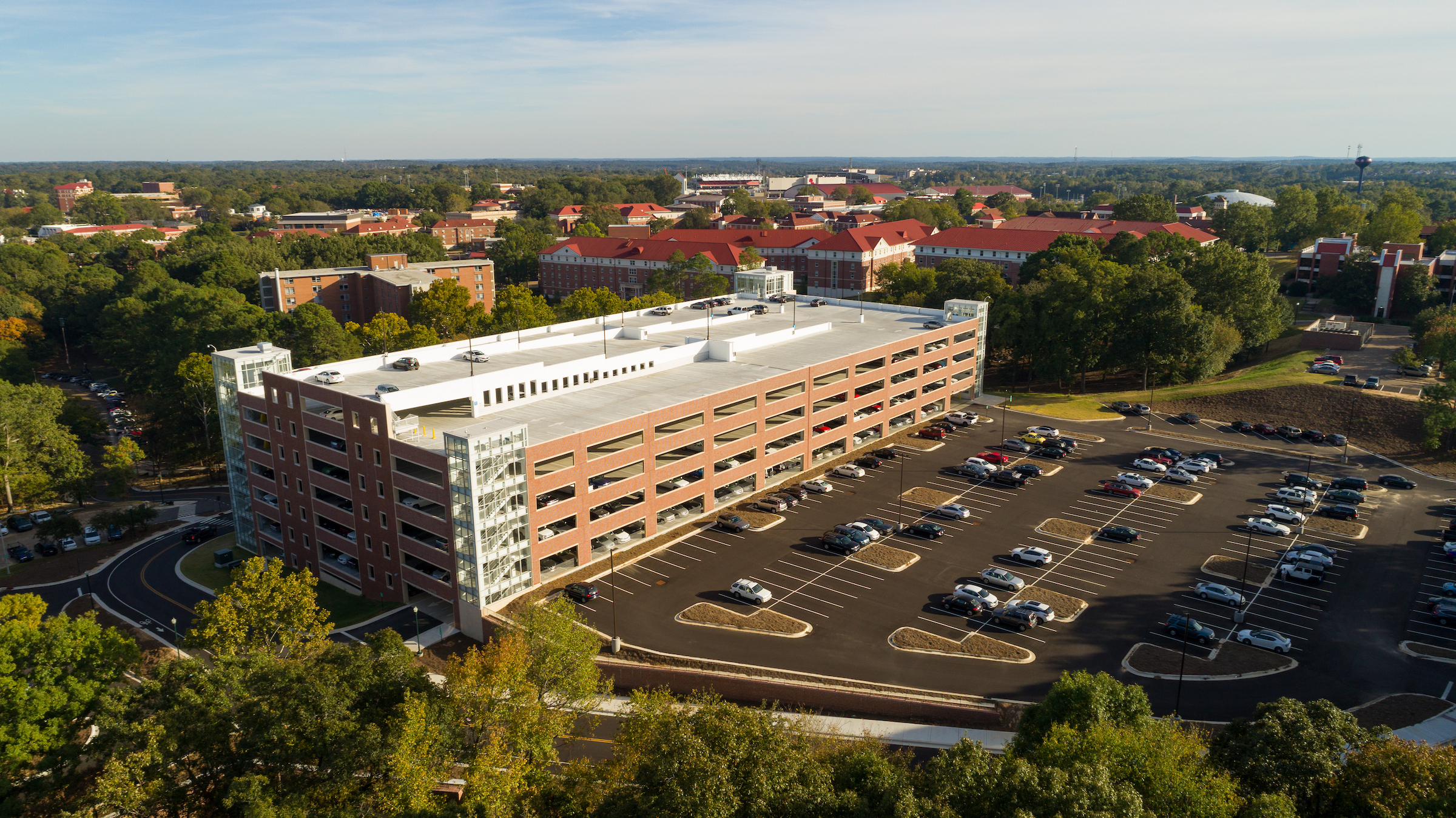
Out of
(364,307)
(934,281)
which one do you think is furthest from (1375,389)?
(364,307)

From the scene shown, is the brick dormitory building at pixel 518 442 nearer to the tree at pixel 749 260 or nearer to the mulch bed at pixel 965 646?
the mulch bed at pixel 965 646

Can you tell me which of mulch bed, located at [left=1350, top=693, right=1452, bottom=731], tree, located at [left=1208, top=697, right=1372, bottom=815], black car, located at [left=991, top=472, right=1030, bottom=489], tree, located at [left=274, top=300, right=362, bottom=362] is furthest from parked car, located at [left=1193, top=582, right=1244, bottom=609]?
tree, located at [left=274, top=300, right=362, bottom=362]

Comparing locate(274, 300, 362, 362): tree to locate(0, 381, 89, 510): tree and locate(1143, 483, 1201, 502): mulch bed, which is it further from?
locate(1143, 483, 1201, 502): mulch bed

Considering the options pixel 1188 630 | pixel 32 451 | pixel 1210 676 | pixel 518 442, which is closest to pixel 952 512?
pixel 1188 630

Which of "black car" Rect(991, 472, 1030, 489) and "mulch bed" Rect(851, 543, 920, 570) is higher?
"black car" Rect(991, 472, 1030, 489)

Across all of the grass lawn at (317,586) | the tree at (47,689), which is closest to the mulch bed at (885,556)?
the grass lawn at (317,586)

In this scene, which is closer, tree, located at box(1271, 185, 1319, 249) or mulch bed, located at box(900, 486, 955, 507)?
mulch bed, located at box(900, 486, 955, 507)

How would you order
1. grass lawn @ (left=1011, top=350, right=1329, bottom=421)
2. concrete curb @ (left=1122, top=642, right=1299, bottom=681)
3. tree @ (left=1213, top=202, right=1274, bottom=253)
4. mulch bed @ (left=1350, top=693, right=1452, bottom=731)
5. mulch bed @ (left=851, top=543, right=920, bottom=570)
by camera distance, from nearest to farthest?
mulch bed @ (left=1350, top=693, right=1452, bottom=731), concrete curb @ (left=1122, top=642, right=1299, bottom=681), mulch bed @ (left=851, top=543, right=920, bottom=570), grass lawn @ (left=1011, top=350, right=1329, bottom=421), tree @ (left=1213, top=202, right=1274, bottom=253)

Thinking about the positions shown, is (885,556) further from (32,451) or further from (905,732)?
(32,451)
